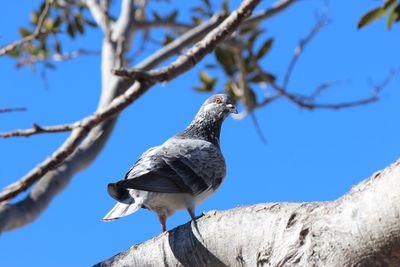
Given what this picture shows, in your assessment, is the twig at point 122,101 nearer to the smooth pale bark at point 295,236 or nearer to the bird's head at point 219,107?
the smooth pale bark at point 295,236

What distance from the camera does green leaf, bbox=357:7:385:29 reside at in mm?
6301

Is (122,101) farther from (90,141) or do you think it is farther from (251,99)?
(251,99)

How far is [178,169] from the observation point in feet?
16.6

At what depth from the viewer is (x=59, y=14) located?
9.74 meters

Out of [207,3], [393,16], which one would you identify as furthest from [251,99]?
[393,16]

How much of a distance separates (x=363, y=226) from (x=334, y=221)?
184mm

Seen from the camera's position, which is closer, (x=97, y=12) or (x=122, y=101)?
(x=122, y=101)

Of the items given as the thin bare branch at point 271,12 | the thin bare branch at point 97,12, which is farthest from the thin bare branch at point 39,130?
the thin bare branch at point 271,12

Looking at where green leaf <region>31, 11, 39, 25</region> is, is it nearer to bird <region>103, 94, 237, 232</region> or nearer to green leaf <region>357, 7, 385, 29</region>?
bird <region>103, 94, 237, 232</region>

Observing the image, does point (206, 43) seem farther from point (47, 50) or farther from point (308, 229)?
point (47, 50)

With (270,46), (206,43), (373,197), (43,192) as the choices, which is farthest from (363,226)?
(270,46)

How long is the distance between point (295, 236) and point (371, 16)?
12.7 feet

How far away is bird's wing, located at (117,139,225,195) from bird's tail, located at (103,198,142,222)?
154mm

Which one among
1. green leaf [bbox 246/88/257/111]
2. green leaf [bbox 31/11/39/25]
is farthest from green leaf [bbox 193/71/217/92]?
green leaf [bbox 31/11/39/25]
